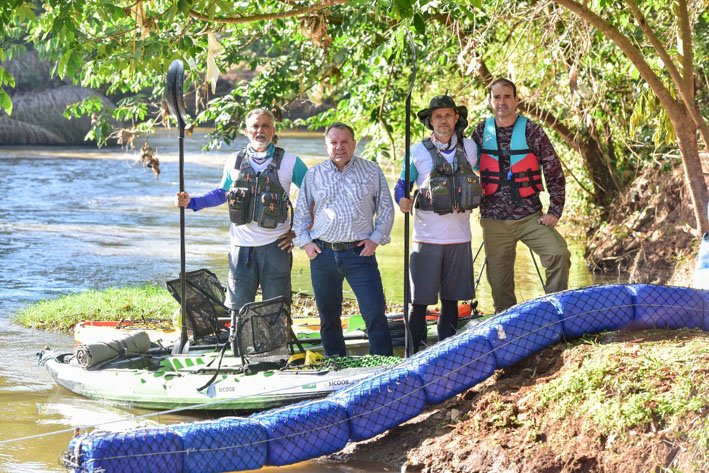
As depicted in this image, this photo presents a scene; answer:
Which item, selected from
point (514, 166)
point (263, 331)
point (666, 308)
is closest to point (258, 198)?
point (263, 331)

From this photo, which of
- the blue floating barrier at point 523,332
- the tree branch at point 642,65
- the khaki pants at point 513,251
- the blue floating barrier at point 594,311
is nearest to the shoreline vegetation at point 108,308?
the khaki pants at point 513,251

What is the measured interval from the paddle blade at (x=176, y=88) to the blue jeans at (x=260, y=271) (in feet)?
3.64

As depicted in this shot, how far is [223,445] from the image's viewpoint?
5.23 meters

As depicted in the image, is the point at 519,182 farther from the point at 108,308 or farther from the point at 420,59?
the point at 108,308

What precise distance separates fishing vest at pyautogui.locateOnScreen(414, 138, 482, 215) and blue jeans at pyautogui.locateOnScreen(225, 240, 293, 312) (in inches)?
41.0

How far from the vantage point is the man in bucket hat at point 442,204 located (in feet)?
21.8

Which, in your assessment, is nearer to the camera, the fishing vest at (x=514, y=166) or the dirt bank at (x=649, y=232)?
the fishing vest at (x=514, y=166)

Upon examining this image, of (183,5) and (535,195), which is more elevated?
(183,5)

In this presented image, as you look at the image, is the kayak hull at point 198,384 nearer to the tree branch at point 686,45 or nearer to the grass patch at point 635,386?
the grass patch at point 635,386

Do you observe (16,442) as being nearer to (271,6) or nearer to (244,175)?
(244,175)

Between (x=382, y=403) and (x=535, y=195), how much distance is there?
2126 mm

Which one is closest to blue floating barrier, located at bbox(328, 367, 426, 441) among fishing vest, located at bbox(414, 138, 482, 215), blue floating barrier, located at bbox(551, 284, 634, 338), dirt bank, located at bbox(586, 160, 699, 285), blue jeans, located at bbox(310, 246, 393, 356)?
blue floating barrier, located at bbox(551, 284, 634, 338)

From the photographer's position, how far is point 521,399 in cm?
546

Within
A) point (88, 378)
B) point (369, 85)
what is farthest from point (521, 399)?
point (369, 85)
